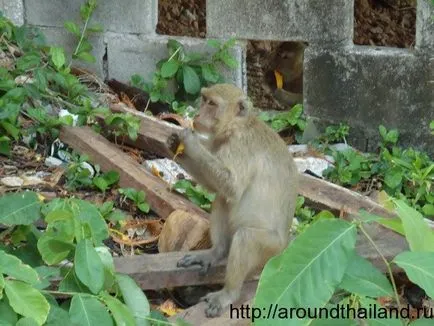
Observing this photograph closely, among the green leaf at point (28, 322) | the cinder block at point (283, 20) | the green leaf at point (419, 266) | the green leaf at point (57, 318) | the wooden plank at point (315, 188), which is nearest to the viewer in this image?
the green leaf at point (419, 266)

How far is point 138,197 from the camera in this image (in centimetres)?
617

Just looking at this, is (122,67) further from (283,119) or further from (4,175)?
(4,175)

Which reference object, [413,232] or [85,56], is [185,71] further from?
[413,232]

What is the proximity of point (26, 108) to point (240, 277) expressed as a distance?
3.16 meters

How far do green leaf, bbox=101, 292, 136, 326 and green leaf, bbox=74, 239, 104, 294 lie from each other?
63 mm

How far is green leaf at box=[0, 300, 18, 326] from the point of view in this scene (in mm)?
3686

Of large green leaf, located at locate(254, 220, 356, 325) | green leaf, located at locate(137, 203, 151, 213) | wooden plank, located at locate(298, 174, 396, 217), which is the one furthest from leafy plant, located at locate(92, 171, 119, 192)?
large green leaf, located at locate(254, 220, 356, 325)

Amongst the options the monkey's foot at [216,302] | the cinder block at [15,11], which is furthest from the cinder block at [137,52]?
the monkey's foot at [216,302]

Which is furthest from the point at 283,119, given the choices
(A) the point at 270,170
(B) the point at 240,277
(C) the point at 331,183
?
(B) the point at 240,277

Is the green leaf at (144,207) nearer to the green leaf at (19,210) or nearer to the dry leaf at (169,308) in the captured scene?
the dry leaf at (169,308)

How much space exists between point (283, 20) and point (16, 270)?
444cm

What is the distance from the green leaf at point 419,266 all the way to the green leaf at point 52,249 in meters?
1.59

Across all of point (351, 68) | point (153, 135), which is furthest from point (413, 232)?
point (351, 68)

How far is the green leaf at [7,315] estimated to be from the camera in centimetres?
369
